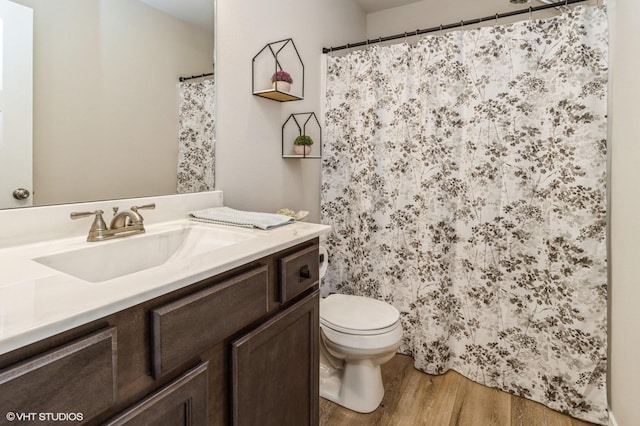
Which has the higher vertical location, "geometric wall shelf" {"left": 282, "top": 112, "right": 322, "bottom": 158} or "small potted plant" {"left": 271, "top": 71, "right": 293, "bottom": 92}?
"small potted plant" {"left": 271, "top": 71, "right": 293, "bottom": 92}

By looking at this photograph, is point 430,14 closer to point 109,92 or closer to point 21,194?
point 109,92

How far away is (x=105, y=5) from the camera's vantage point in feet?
3.79

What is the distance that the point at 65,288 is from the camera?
638 mm

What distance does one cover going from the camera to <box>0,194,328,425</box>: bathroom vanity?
518 mm

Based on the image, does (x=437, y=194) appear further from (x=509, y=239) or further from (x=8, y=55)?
(x=8, y=55)

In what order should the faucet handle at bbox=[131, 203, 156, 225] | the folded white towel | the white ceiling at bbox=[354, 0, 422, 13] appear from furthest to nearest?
1. the white ceiling at bbox=[354, 0, 422, 13]
2. the folded white towel
3. the faucet handle at bbox=[131, 203, 156, 225]

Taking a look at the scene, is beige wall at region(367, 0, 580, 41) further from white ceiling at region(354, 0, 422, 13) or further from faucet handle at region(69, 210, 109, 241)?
faucet handle at region(69, 210, 109, 241)

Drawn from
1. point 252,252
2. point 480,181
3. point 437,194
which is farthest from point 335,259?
point 252,252

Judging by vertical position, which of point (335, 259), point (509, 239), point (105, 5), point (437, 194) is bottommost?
point (335, 259)

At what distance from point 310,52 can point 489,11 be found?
1.34 metres

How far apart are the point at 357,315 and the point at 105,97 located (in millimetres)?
1364

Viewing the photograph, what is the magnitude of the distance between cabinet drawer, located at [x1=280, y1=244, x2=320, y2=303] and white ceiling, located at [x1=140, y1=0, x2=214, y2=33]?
41.2 inches

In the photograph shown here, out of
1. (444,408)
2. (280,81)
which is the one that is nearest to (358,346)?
(444,408)

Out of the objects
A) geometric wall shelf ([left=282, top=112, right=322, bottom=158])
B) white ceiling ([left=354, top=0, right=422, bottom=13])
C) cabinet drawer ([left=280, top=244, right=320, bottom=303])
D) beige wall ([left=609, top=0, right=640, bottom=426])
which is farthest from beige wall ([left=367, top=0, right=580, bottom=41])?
cabinet drawer ([left=280, top=244, right=320, bottom=303])
